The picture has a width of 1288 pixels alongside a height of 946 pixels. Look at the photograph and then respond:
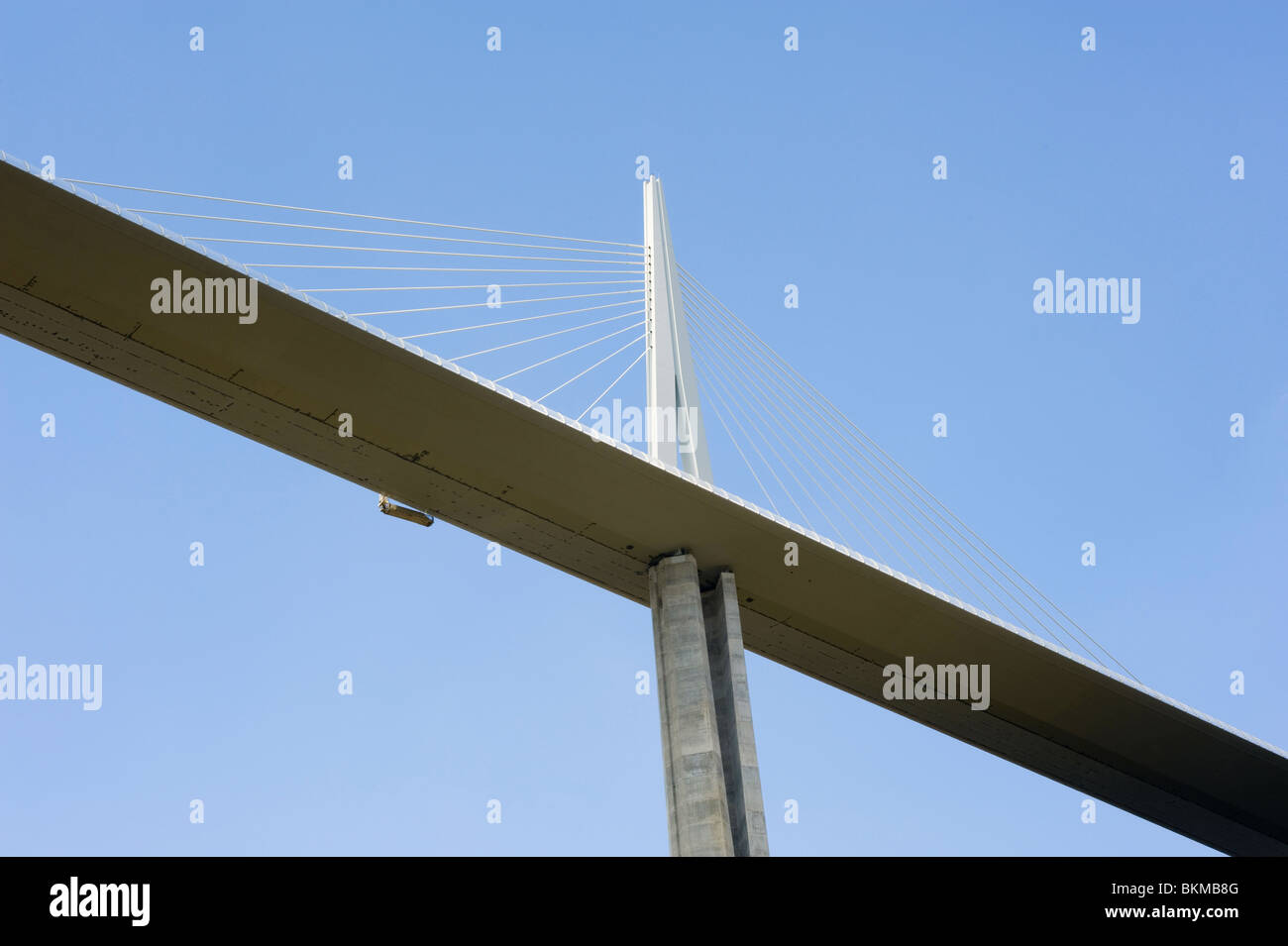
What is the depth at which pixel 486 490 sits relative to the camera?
21.2 metres

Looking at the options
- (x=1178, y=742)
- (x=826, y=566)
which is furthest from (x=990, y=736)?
(x=826, y=566)

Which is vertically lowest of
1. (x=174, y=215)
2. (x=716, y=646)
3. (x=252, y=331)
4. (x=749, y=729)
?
(x=749, y=729)

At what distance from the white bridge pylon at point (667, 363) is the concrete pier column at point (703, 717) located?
1786 millimetres

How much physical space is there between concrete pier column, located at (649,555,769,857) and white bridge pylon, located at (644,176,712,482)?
5.86 feet

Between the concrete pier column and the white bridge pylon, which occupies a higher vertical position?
the white bridge pylon

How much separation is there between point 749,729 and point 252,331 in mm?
9467

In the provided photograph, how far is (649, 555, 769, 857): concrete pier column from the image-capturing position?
20172mm

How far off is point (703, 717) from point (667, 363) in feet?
20.4

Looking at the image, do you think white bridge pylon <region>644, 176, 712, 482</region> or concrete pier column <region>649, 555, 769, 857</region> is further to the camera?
white bridge pylon <region>644, 176, 712, 482</region>

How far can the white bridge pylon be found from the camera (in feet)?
74.1
